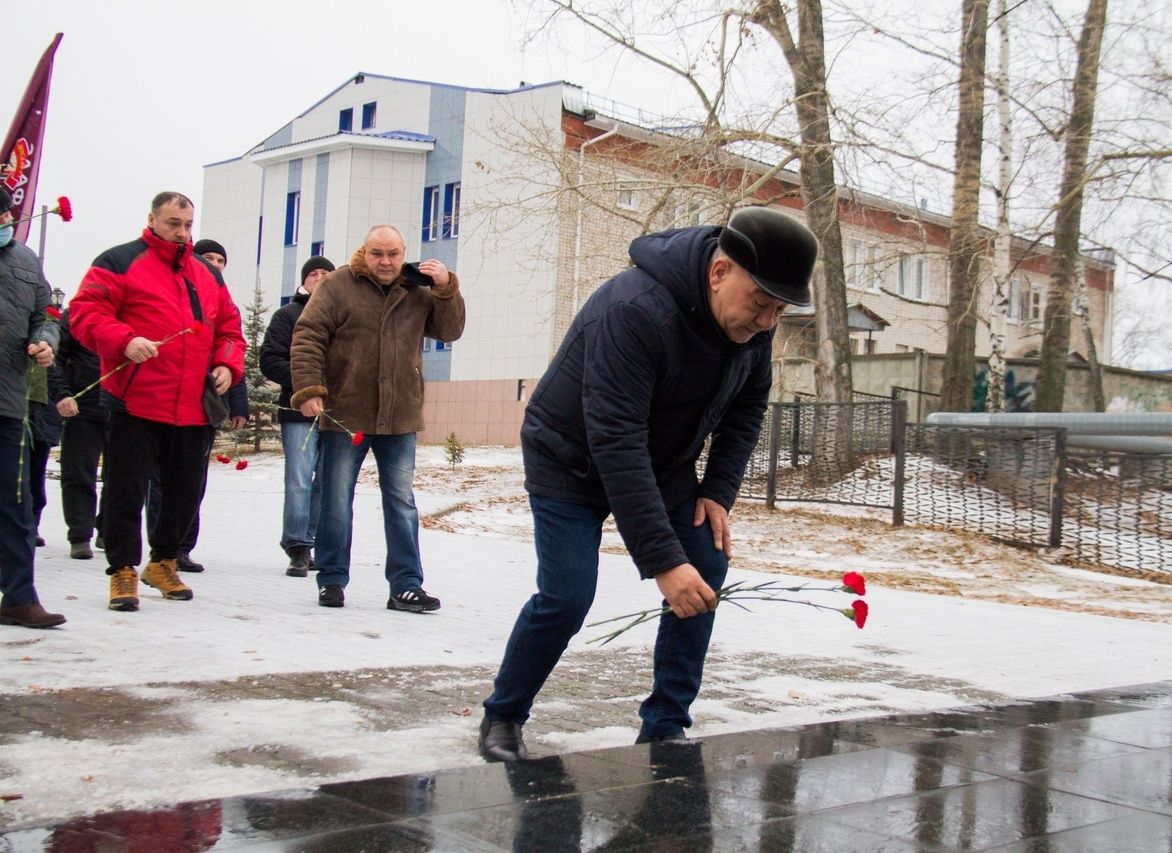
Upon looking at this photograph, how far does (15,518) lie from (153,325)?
4.33 feet

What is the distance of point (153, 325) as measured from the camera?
21.0 ft

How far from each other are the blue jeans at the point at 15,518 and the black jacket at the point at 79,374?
10.0ft

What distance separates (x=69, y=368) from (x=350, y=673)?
14.9 ft

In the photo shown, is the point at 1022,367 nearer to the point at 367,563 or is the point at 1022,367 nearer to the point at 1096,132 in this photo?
the point at 1096,132

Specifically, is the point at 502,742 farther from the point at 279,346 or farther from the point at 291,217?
the point at 291,217

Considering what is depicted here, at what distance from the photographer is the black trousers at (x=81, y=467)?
333 inches

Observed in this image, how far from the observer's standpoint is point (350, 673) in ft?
16.6

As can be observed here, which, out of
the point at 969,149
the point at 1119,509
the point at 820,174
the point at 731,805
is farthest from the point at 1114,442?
the point at 731,805

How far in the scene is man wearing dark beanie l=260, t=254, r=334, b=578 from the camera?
8.41 m

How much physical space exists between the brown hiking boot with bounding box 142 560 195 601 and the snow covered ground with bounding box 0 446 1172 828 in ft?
0.28

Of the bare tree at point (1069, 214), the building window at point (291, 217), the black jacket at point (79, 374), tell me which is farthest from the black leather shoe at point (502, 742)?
the building window at point (291, 217)

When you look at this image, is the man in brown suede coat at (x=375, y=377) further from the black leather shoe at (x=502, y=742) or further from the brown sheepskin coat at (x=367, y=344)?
the black leather shoe at (x=502, y=742)

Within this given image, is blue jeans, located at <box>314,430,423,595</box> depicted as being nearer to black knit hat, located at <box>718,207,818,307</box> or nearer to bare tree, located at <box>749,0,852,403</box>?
black knit hat, located at <box>718,207,818,307</box>

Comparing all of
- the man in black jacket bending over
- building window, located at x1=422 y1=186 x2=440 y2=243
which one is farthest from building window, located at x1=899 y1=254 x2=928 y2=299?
the man in black jacket bending over
